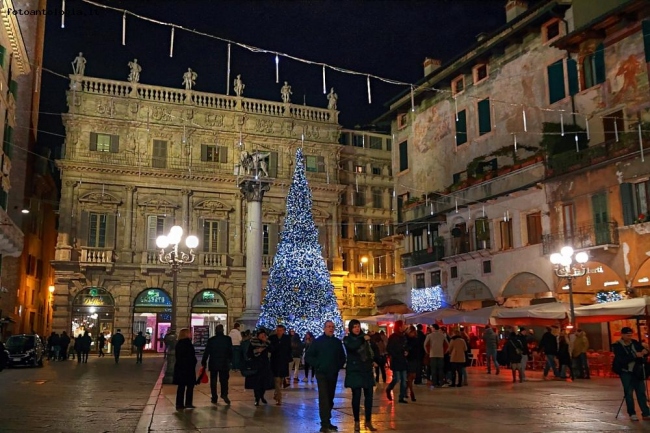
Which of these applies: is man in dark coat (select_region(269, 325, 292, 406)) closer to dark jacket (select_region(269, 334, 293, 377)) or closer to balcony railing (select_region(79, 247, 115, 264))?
dark jacket (select_region(269, 334, 293, 377))

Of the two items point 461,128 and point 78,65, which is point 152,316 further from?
point 461,128

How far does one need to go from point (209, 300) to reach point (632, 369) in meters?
33.8

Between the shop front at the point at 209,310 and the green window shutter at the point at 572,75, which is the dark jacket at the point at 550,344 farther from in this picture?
the shop front at the point at 209,310

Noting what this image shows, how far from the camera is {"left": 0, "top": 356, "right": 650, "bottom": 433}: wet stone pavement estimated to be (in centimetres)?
966

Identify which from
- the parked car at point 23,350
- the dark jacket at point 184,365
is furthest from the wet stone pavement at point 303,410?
the parked car at point 23,350

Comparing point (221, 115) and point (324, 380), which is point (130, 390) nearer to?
point (324, 380)

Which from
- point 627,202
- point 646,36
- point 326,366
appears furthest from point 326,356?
point 646,36

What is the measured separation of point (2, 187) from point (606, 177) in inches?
939

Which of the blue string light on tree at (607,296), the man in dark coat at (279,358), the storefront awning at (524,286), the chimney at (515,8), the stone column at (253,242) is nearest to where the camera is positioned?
the man in dark coat at (279,358)

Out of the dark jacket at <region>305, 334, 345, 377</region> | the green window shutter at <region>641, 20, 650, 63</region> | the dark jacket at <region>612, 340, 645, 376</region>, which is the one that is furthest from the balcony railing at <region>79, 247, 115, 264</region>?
the dark jacket at <region>612, 340, 645, 376</region>

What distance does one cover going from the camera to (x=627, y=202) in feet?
74.4

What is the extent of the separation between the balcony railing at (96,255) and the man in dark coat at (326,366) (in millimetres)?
32232

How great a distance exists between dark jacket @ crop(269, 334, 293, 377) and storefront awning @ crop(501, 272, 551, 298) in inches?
594

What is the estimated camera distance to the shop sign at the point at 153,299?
4019 centimetres
